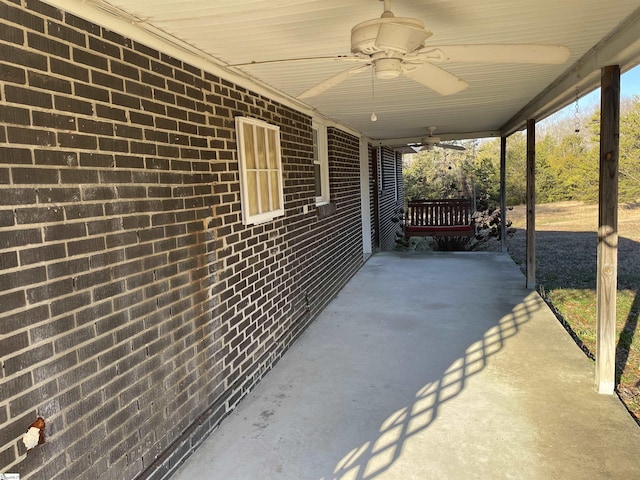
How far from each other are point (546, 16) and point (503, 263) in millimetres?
6405

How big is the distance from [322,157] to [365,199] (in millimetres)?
3151

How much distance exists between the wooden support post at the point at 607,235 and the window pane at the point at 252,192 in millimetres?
2654

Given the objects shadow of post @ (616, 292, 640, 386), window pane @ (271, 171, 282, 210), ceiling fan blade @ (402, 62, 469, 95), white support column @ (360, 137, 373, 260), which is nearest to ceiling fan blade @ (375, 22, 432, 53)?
ceiling fan blade @ (402, 62, 469, 95)

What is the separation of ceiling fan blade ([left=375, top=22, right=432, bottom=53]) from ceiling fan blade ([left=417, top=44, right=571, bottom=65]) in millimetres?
184

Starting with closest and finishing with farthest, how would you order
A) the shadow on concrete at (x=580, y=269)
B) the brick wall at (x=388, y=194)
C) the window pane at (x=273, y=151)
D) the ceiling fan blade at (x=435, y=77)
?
the ceiling fan blade at (x=435, y=77), the window pane at (x=273, y=151), the shadow on concrete at (x=580, y=269), the brick wall at (x=388, y=194)

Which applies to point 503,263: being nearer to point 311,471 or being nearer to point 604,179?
point 604,179

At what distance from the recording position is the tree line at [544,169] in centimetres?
1395

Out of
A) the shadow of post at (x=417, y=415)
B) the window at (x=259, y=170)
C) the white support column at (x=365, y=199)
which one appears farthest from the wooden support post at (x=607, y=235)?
the white support column at (x=365, y=199)

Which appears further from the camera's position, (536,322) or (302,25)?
(536,322)

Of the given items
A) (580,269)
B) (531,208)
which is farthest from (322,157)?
(580,269)

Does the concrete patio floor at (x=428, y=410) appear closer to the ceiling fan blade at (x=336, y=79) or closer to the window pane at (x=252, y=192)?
the window pane at (x=252, y=192)

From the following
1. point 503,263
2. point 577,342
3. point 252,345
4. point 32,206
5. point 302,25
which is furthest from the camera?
point 503,263

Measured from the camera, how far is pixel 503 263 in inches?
327

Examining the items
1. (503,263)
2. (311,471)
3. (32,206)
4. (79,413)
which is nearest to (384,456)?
(311,471)
